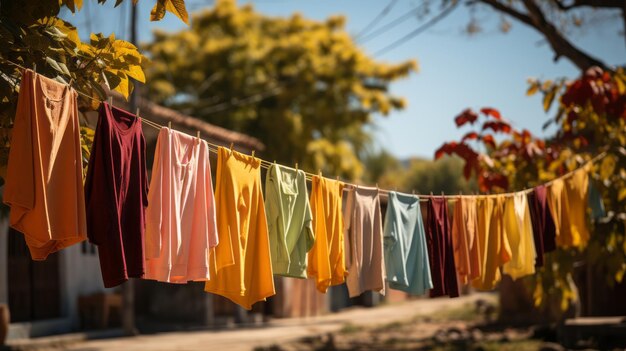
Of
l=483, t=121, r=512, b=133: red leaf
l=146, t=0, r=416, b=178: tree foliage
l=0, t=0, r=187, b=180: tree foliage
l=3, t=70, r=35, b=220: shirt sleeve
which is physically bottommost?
l=3, t=70, r=35, b=220: shirt sleeve

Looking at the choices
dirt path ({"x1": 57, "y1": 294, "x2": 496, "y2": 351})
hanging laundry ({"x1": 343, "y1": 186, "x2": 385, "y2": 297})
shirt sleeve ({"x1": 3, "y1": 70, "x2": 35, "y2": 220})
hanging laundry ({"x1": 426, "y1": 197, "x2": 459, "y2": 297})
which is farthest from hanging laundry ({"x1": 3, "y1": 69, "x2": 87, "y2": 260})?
dirt path ({"x1": 57, "y1": 294, "x2": 496, "y2": 351})

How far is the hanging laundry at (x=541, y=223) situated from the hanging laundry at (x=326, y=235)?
2.88 metres

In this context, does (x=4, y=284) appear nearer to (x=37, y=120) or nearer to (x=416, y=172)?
(x=37, y=120)

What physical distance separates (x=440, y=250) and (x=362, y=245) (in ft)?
3.19

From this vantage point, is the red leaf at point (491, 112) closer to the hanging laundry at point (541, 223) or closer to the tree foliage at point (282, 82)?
the hanging laundry at point (541, 223)

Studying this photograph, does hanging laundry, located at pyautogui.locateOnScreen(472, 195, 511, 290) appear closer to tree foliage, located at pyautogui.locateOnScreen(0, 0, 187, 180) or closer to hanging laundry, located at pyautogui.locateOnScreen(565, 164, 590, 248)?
hanging laundry, located at pyautogui.locateOnScreen(565, 164, 590, 248)

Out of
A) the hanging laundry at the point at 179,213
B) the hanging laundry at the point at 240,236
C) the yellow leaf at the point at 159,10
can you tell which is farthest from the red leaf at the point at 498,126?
the yellow leaf at the point at 159,10

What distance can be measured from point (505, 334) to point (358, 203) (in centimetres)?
886

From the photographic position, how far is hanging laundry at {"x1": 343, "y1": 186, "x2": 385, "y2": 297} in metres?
6.38

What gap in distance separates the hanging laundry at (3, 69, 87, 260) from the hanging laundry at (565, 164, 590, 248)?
618cm

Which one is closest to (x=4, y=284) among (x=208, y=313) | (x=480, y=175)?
(x=208, y=313)

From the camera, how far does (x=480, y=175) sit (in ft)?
32.3

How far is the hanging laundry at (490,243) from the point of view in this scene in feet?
24.9

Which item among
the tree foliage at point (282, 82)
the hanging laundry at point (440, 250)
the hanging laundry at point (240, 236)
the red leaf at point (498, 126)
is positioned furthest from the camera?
the tree foliage at point (282, 82)
